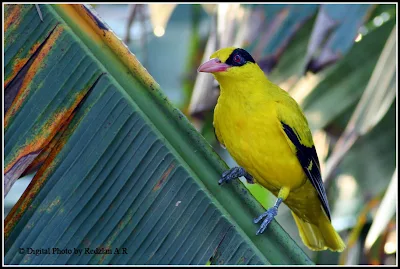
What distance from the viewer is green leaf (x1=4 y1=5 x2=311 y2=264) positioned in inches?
121

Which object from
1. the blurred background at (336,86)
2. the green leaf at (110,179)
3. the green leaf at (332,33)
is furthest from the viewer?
the blurred background at (336,86)

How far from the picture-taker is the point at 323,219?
4.24 metres

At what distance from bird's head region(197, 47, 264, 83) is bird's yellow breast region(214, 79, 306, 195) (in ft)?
0.22

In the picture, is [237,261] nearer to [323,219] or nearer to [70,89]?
[70,89]

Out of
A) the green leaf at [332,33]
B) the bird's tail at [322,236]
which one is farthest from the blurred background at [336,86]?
the bird's tail at [322,236]

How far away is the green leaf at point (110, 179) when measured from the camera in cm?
307

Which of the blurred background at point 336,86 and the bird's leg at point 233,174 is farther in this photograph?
the blurred background at point 336,86

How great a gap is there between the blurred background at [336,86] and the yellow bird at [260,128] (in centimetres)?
28

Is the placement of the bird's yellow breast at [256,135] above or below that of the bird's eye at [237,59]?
below

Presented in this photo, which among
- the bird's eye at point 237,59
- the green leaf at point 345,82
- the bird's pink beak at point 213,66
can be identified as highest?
the green leaf at point 345,82

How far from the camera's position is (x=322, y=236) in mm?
4254

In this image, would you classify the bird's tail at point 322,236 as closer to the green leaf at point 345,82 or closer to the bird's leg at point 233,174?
the bird's leg at point 233,174

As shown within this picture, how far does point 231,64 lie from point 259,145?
421mm

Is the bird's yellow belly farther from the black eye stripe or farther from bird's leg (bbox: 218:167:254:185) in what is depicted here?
the black eye stripe
